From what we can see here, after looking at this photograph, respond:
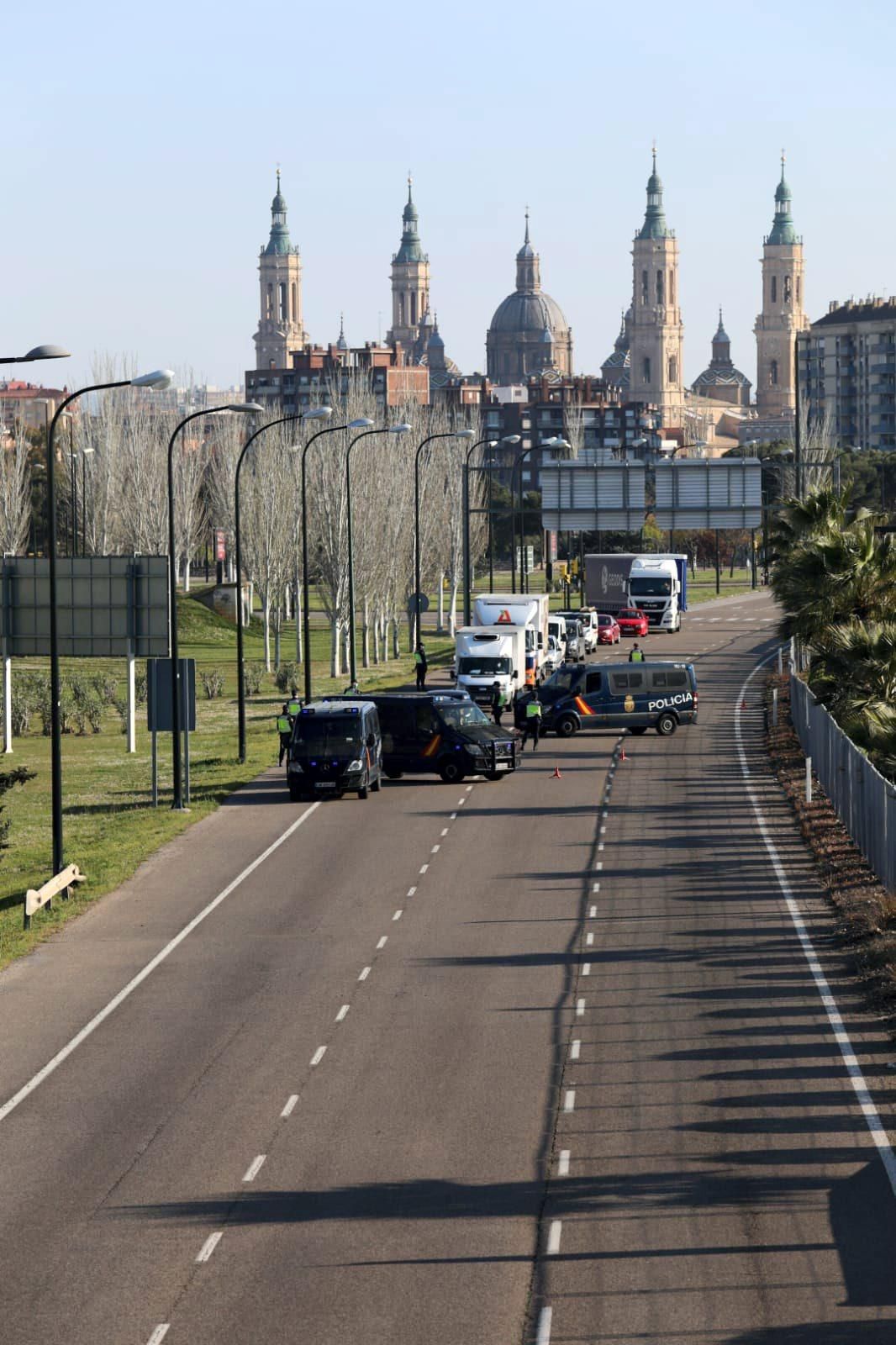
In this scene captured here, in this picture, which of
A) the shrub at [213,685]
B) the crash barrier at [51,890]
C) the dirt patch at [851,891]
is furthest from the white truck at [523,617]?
the crash barrier at [51,890]

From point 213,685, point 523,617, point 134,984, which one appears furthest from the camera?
point 213,685

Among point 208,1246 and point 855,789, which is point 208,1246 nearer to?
point 208,1246

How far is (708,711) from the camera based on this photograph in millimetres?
60062

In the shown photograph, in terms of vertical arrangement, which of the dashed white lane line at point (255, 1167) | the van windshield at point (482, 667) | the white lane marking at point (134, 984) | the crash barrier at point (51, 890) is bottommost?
the dashed white lane line at point (255, 1167)

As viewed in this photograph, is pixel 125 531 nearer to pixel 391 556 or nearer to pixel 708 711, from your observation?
pixel 391 556

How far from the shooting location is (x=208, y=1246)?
582 inches

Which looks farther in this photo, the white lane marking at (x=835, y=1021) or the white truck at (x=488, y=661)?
the white truck at (x=488, y=661)

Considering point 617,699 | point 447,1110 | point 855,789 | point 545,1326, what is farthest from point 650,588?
point 545,1326

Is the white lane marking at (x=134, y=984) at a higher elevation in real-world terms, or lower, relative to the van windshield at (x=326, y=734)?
lower

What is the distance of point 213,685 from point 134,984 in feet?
161

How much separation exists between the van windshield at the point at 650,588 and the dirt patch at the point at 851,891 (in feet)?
157

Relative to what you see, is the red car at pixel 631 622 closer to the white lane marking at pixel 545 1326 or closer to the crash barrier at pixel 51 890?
the crash barrier at pixel 51 890

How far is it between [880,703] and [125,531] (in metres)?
75.7

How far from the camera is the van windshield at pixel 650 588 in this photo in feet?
307
